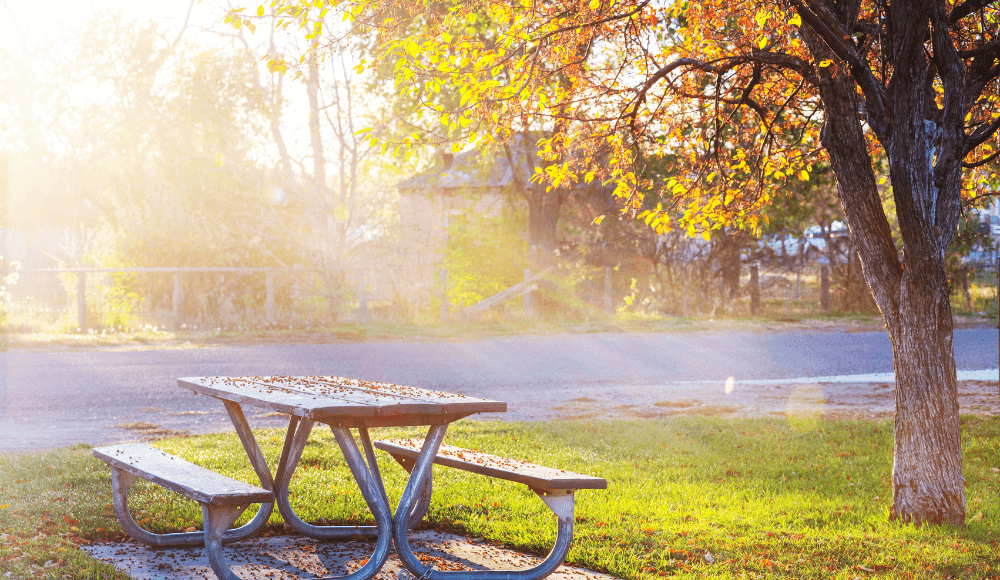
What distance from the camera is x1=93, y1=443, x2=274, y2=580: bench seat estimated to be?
364cm

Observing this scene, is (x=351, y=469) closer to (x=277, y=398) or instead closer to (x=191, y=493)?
(x=277, y=398)

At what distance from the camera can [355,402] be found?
3783 mm

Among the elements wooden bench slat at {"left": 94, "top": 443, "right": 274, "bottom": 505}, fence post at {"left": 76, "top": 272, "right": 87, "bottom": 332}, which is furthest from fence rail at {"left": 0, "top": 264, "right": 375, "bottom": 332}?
wooden bench slat at {"left": 94, "top": 443, "right": 274, "bottom": 505}

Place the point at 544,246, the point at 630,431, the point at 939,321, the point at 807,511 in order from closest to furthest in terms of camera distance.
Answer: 1. the point at 939,321
2. the point at 807,511
3. the point at 630,431
4. the point at 544,246

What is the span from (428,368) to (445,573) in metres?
8.29

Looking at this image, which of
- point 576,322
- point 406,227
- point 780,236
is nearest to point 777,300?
point 780,236

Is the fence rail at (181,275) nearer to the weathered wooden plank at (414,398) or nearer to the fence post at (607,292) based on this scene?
the fence post at (607,292)

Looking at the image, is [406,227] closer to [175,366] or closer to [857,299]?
[175,366]

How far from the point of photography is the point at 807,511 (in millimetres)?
5285

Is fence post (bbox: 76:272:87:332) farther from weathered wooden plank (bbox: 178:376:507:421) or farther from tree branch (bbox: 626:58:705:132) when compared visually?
tree branch (bbox: 626:58:705:132)

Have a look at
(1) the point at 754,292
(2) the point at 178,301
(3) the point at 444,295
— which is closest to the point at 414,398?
(3) the point at 444,295

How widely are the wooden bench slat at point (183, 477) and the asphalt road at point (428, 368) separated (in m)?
2.97

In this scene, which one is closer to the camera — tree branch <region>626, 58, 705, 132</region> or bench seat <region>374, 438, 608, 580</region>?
bench seat <region>374, 438, 608, 580</region>

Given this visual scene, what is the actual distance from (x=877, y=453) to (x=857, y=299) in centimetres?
1660
